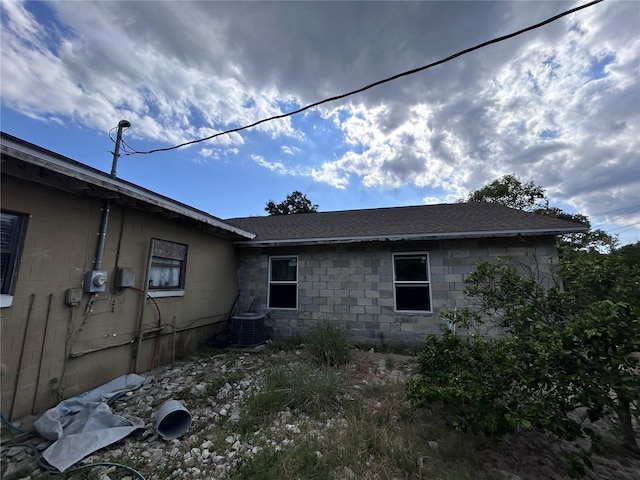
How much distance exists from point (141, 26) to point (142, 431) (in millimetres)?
6353

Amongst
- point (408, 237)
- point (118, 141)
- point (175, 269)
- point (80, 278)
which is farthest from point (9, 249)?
point (118, 141)

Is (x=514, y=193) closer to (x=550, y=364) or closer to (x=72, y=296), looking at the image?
(x=550, y=364)

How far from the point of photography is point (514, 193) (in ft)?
59.4

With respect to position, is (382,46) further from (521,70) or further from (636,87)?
(636,87)

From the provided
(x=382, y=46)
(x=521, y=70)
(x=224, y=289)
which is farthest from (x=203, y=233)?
(x=521, y=70)

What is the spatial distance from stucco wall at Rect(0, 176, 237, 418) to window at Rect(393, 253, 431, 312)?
17.3 ft

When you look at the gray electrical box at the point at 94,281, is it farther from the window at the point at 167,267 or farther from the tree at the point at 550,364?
the tree at the point at 550,364

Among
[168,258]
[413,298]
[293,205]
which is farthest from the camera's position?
[293,205]

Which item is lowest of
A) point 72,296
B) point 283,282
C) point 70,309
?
point 70,309

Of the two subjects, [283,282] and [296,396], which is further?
[283,282]

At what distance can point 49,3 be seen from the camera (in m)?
4.28

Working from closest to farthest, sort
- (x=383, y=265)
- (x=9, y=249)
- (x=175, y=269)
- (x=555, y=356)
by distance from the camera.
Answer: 1. (x=555, y=356)
2. (x=9, y=249)
3. (x=175, y=269)
4. (x=383, y=265)

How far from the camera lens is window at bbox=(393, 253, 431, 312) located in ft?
22.0

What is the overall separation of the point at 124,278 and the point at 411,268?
241 inches
